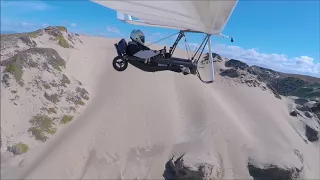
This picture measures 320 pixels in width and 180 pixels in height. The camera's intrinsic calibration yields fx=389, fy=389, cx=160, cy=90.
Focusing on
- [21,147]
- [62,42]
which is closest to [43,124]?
[21,147]

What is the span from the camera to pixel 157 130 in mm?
44219

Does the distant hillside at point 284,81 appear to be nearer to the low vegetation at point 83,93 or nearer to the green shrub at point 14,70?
A: the low vegetation at point 83,93

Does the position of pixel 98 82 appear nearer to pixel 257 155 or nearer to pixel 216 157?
pixel 216 157

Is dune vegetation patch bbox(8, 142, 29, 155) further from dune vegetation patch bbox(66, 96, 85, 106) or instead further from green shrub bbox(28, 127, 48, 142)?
dune vegetation patch bbox(66, 96, 85, 106)

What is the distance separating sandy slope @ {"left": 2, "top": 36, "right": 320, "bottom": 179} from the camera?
37656 millimetres

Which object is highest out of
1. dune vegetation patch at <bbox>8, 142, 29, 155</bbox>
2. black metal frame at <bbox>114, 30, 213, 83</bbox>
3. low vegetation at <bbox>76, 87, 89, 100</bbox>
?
black metal frame at <bbox>114, 30, 213, 83</bbox>

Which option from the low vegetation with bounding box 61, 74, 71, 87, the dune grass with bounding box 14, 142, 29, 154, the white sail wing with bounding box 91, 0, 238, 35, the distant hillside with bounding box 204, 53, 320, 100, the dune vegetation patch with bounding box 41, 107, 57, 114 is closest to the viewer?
the white sail wing with bounding box 91, 0, 238, 35

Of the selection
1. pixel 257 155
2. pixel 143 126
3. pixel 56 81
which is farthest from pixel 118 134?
pixel 257 155

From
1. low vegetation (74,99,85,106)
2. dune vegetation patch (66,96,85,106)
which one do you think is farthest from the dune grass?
low vegetation (74,99,85,106)

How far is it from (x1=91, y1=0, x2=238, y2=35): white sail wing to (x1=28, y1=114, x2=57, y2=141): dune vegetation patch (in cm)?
2612

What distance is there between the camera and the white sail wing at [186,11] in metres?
10.4

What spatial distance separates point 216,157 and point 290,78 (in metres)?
38.0

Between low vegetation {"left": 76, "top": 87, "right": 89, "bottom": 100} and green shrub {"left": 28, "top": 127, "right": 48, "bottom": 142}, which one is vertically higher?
low vegetation {"left": 76, "top": 87, "right": 89, "bottom": 100}

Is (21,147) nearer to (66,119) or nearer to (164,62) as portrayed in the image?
(66,119)
